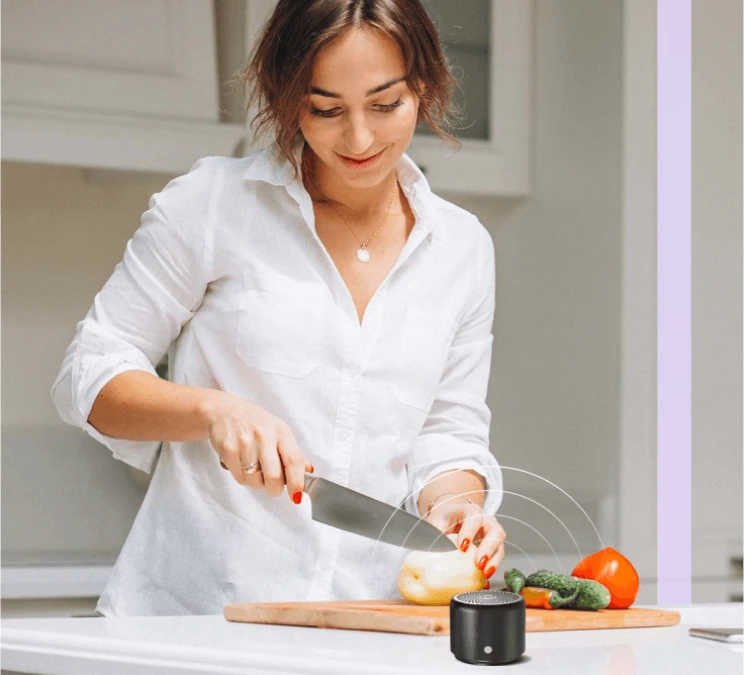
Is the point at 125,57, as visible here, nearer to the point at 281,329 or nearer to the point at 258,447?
the point at 281,329

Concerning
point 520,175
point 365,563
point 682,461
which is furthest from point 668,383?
point 365,563

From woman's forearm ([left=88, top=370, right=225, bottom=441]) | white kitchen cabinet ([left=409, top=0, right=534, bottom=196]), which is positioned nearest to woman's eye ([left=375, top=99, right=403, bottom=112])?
woman's forearm ([left=88, top=370, right=225, bottom=441])

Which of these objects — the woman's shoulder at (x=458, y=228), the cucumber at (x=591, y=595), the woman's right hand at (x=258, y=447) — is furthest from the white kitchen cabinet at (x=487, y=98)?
the cucumber at (x=591, y=595)

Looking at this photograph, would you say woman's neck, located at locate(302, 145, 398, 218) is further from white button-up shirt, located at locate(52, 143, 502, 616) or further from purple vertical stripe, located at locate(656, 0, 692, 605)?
purple vertical stripe, located at locate(656, 0, 692, 605)

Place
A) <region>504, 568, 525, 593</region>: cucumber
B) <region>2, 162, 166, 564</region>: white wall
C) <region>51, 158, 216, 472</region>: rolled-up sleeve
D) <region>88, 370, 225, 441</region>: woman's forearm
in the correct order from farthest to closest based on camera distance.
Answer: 1. <region>2, 162, 166, 564</region>: white wall
2. <region>51, 158, 216, 472</region>: rolled-up sleeve
3. <region>88, 370, 225, 441</region>: woman's forearm
4. <region>504, 568, 525, 593</region>: cucumber

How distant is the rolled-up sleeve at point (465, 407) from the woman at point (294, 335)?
1cm

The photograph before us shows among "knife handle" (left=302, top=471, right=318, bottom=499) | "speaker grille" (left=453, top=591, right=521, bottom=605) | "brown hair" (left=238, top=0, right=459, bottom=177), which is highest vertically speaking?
"brown hair" (left=238, top=0, right=459, bottom=177)

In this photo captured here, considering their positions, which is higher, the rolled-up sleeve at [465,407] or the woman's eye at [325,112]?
the woman's eye at [325,112]

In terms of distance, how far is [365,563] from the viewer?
1401 mm

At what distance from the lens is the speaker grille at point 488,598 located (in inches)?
34.8

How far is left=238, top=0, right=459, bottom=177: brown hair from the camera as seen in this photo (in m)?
1.26

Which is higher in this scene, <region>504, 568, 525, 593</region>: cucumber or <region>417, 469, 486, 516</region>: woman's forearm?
<region>417, 469, 486, 516</region>: woman's forearm

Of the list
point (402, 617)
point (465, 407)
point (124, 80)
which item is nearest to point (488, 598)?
point (402, 617)

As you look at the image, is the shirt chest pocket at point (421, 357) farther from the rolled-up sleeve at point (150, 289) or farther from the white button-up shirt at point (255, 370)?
the rolled-up sleeve at point (150, 289)
